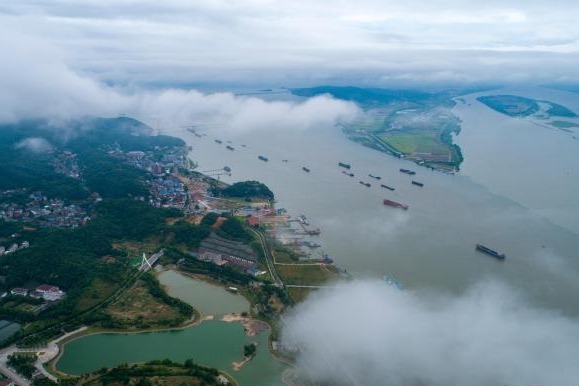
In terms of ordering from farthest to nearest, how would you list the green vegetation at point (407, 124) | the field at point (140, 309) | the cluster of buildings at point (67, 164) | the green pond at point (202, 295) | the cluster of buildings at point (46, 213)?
the green vegetation at point (407, 124) < the cluster of buildings at point (67, 164) < the cluster of buildings at point (46, 213) < the green pond at point (202, 295) < the field at point (140, 309)

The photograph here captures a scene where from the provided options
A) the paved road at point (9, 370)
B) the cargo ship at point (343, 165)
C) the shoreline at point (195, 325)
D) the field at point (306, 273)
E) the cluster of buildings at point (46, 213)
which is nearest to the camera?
the paved road at point (9, 370)

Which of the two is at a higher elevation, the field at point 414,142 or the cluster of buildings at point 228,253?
the field at point 414,142

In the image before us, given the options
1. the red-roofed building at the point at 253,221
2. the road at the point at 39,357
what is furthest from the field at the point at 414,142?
the road at the point at 39,357

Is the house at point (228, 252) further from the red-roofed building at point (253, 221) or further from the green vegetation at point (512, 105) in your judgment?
the green vegetation at point (512, 105)

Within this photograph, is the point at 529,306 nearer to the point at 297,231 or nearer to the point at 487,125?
the point at 297,231

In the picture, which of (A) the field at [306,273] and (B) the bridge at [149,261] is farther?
(B) the bridge at [149,261]

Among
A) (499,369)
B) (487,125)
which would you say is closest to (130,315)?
(499,369)

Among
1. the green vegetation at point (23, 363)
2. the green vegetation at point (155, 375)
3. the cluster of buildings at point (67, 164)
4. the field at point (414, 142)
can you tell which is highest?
the field at point (414, 142)
